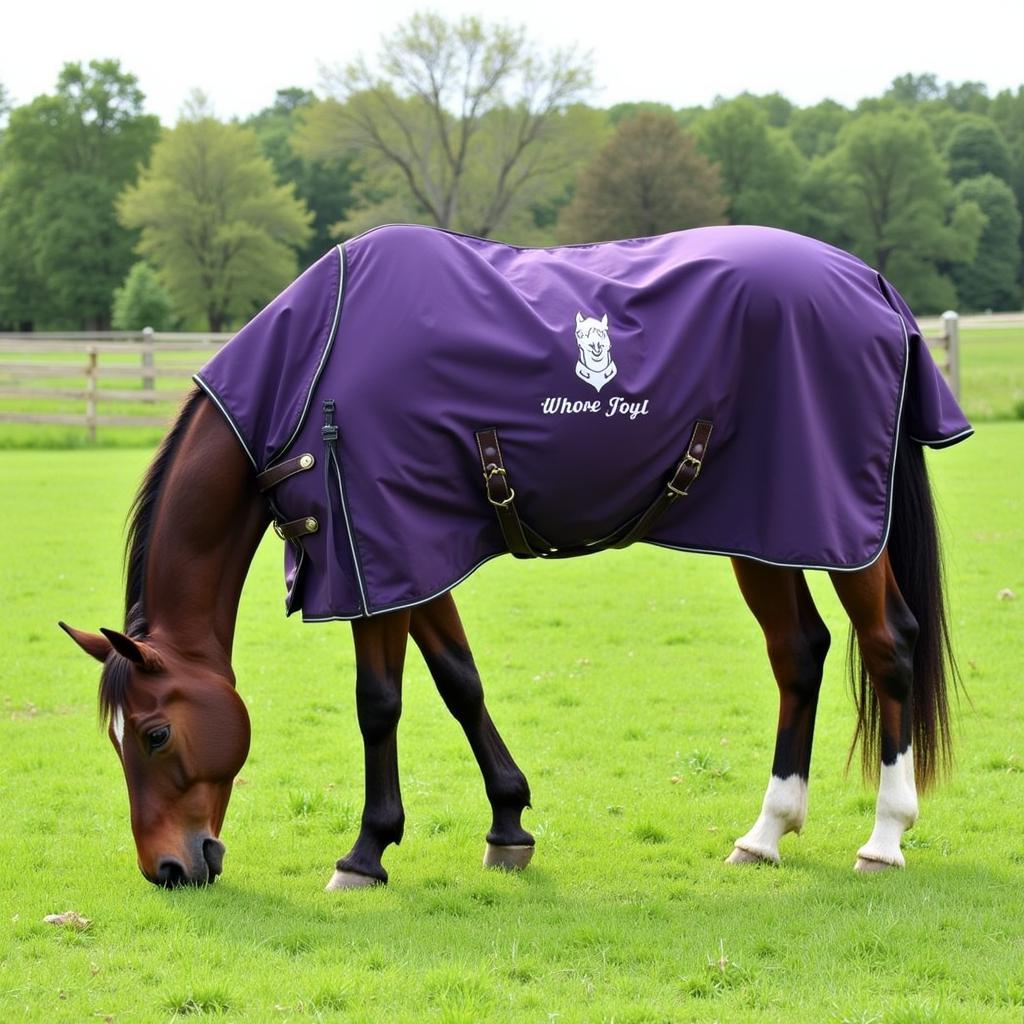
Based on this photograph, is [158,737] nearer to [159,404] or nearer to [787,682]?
[787,682]

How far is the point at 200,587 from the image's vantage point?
4.50 meters

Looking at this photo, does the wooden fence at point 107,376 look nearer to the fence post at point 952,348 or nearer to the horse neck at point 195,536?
the fence post at point 952,348

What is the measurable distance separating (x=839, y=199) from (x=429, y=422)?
7417cm

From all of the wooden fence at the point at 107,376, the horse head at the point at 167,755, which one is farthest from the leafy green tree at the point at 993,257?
the horse head at the point at 167,755

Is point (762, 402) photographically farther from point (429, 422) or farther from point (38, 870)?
point (38, 870)

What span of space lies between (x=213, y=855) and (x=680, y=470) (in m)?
2.05

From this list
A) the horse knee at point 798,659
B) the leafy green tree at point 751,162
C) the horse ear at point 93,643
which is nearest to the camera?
the horse ear at point 93,643

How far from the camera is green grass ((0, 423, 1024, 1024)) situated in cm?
353

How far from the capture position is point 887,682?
4.81 meters

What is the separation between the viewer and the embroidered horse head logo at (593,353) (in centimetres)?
454

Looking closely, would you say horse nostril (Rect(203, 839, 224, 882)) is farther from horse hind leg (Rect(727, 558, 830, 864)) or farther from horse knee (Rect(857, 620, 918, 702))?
horse knee (Rect(857, 620, 918, 702))

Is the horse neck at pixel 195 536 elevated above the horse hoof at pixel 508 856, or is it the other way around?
the horse neck at pixel 195 536

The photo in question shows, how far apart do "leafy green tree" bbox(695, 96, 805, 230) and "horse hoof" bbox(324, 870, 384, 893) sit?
72.6 m

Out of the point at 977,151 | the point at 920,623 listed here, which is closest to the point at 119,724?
the point at 920,623
